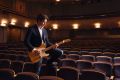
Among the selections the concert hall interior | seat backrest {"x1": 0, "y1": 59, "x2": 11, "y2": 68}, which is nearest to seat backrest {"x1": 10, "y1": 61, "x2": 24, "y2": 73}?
seat backrest {"x1": 0, "y1": 59, "x2": 11, "y2": 68}

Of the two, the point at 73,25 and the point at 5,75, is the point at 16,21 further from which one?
the point at 5,75

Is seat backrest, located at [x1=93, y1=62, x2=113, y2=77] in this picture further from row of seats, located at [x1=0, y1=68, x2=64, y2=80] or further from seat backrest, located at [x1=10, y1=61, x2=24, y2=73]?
row of seats, located at [x1=0, y1=68, x2=64, y2=80]

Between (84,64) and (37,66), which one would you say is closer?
(37,66)

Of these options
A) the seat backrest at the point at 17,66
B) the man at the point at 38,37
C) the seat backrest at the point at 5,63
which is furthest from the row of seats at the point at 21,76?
the seat backrest at the point at 5,63

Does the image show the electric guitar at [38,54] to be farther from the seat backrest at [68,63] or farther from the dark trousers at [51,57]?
the seat backrest at [68,63]

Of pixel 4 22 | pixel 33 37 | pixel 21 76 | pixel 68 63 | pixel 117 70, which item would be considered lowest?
pixel 117 70

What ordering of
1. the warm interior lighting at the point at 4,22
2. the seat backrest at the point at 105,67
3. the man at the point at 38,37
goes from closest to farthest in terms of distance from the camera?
the man at the point at 38,37 < the seat backrest at the point at 105,67 < the warm interior lighting at the point at 4,22

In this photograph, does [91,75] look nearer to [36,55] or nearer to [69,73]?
[69,73]

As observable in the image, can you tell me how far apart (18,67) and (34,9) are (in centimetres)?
1528

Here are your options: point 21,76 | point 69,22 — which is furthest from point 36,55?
point 69,22

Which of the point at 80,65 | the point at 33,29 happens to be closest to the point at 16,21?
the point at 80,65

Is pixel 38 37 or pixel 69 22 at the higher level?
pixel 69 22

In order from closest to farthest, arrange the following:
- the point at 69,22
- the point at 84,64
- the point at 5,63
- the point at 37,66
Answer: the point at 37,66 < the point at 5,63 < the point at 84,64 < the point at 69,22

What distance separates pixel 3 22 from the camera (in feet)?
51.0
